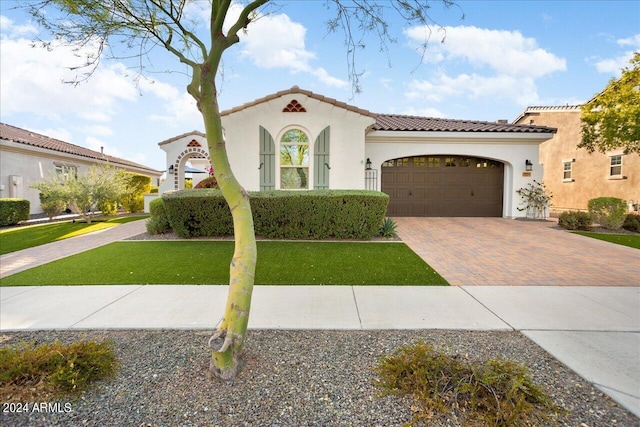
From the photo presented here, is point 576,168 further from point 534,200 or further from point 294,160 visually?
point 294,160

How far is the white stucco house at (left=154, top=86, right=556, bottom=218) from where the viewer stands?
38.3 ft

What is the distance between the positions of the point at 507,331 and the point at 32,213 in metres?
22.0

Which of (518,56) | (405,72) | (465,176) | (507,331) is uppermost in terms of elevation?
(518,56)

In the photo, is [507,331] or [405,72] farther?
[405,72]

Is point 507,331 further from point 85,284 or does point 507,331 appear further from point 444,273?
point 85,284

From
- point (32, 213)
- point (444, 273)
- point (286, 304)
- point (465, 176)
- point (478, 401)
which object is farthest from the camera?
point (32, 213)

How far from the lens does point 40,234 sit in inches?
431

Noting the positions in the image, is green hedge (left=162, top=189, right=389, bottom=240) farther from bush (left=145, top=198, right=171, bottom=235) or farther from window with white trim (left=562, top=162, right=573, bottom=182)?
window with white trim (left=562, top=162, right=573, bottom=182)

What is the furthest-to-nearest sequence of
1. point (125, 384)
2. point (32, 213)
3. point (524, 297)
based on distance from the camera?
point (32, 213) → point (524, 297) → point (125, 384)

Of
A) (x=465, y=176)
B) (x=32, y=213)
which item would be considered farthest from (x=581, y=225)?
(x=32, y=213)

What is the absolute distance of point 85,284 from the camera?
5359 mm

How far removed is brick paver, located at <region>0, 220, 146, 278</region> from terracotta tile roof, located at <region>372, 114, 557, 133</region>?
10.7 m

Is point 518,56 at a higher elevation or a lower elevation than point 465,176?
higher

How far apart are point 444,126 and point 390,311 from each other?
12.6 metres
